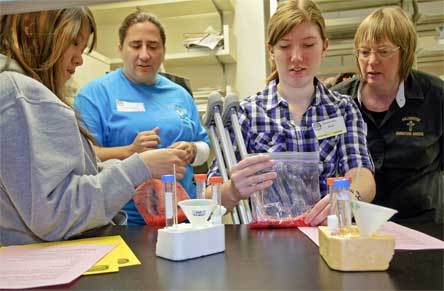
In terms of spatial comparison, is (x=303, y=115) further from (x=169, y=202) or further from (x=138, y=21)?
(x=138, y=21)

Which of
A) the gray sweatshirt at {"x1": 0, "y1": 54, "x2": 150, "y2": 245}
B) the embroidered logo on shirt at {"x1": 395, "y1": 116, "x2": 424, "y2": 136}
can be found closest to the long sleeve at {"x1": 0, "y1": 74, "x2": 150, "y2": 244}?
the gray sweatshirt at {"x1": 0, "y1": 54, "x2": 150, "y2": 245}

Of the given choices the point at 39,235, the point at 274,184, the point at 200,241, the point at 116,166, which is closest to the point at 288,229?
the point at 274,184

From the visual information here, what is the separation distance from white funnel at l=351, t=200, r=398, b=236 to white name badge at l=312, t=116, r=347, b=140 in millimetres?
635

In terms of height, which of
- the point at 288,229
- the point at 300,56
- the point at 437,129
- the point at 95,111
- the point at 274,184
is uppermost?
the point at 300,56

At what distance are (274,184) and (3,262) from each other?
0.59 m

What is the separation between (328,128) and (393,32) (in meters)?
0.50

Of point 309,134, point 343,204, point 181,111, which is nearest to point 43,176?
point 343,204

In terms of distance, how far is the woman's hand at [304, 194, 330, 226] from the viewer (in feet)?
3.08

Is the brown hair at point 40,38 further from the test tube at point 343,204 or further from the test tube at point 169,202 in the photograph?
the test tube at point 343,204

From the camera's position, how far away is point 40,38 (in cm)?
91

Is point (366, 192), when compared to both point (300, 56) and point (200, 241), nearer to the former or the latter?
point (300, 56)

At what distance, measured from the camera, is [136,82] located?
1.79 metres

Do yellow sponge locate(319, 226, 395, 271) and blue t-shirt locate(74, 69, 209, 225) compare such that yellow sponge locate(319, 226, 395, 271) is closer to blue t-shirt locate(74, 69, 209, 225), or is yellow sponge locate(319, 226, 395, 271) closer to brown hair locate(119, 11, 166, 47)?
blue t-shirt locate(74, 69, 209, 225)

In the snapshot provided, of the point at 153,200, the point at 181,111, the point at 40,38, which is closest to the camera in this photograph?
the point at 40,38
